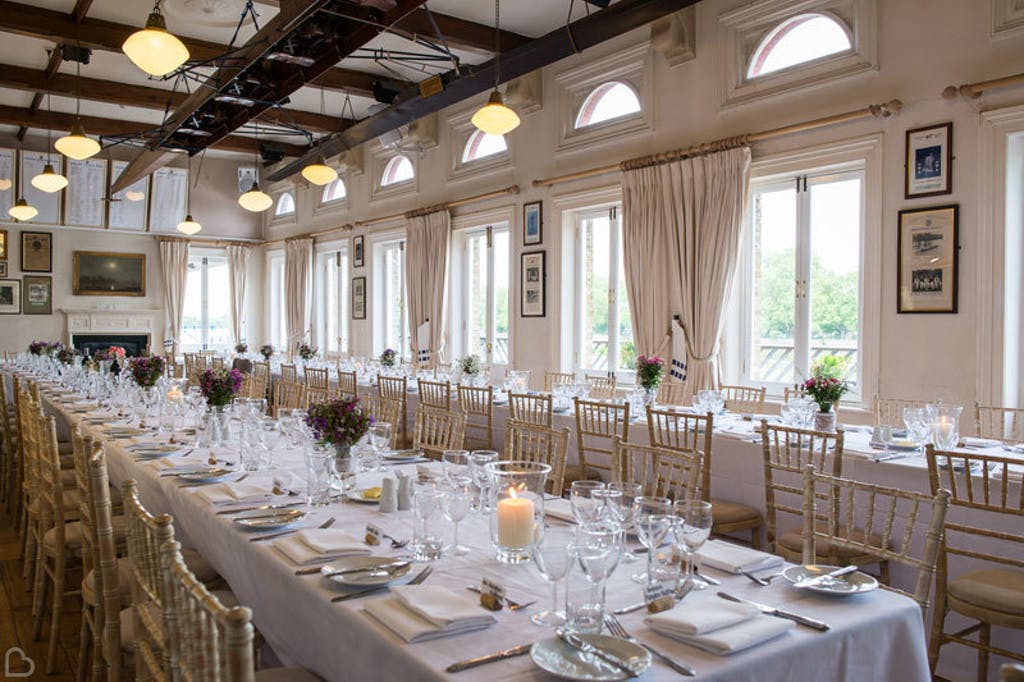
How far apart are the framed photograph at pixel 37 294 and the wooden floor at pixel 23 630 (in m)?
10.7

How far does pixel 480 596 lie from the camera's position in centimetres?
175

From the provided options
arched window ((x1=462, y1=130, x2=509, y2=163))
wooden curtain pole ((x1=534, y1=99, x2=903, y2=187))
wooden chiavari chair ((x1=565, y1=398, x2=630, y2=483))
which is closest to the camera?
wooden chiavari chair ((x1=565, y1=398, x2=630, y2=483))

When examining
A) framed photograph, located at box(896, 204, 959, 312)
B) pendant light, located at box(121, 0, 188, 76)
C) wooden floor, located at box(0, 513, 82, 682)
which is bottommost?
wooden floor, located at box(0, 513, 82, 682)

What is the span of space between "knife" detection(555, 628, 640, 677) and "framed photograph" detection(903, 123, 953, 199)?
16.5 feet

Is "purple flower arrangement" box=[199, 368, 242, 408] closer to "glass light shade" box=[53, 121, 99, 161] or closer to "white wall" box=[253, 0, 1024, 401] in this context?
"glass light shade" box=[53, 121, 99, 161]

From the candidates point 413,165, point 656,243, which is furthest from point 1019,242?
point 413,165

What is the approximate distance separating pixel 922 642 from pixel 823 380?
2.66 m

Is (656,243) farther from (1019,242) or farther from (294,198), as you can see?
(294,198)

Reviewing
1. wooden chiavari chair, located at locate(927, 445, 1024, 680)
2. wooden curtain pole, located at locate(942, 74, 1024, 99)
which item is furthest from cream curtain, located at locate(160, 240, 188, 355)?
wooden chiavari chair, located at locate(927, 445, 1024, 680)

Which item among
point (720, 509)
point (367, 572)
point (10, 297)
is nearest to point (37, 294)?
point (10, 297)

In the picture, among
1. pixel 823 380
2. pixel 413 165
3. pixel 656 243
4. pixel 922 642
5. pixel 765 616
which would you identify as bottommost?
pixel 922 642

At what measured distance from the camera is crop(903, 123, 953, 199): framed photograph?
5160 millimetres

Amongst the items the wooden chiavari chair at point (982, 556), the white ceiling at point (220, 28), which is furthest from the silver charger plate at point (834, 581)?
the white ceiling at point (220, 28)

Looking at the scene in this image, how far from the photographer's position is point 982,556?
272cm
